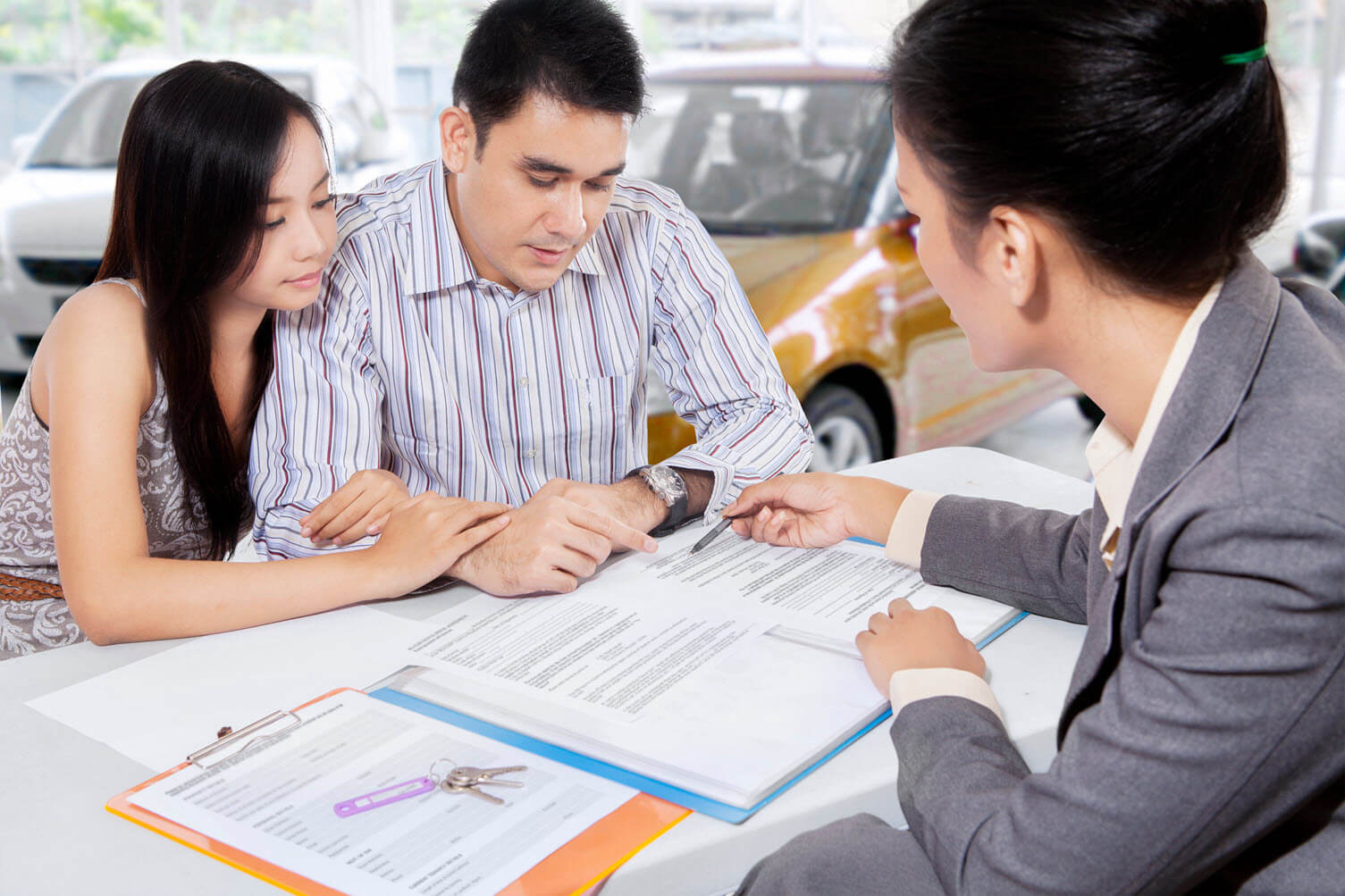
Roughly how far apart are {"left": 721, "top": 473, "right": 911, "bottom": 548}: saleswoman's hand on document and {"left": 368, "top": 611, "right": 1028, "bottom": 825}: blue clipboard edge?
16.8 inches

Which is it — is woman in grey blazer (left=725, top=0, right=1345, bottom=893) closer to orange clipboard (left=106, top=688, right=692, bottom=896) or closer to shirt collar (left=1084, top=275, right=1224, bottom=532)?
shirt collar (left=1084, top=275, right=1224, bottom=532)

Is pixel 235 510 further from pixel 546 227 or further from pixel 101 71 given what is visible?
pixel 101 71

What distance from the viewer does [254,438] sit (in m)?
1.63

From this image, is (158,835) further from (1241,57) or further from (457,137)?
(457,137)

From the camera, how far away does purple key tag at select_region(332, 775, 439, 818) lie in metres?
0.92

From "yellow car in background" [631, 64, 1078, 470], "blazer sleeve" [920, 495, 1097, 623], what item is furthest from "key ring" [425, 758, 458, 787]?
"yellow car in background" [631, 64, 1078, 470]

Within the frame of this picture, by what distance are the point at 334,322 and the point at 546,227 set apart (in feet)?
1.11

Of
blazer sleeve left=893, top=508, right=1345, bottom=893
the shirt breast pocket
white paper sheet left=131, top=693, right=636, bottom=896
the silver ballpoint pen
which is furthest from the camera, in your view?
the shirt breast pocket

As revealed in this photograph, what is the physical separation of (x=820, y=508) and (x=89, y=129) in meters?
4.70

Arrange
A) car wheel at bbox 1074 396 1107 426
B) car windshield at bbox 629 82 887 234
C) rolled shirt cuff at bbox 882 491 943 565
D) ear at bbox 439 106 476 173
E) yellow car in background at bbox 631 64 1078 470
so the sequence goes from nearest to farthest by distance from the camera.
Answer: rolled shirt cuff at bbox 882 491 943 565
ear at bbox 439 106 476 173
yellow car in background at bbox 631 64 1078 470
car windshield at bbox 629 82 887 234
car wheel at bbox 1074 396 1107 426

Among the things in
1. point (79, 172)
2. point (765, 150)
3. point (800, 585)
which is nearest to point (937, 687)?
point (800, 585)

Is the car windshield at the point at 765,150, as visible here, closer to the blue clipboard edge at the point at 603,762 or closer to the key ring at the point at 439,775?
the blue clipboard edge at the point at 603,762

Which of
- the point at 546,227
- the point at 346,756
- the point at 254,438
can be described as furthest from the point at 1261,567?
the point at 254,438

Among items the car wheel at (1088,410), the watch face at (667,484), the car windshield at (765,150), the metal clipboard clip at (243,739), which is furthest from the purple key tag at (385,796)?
the car wheel at (1088,410)
